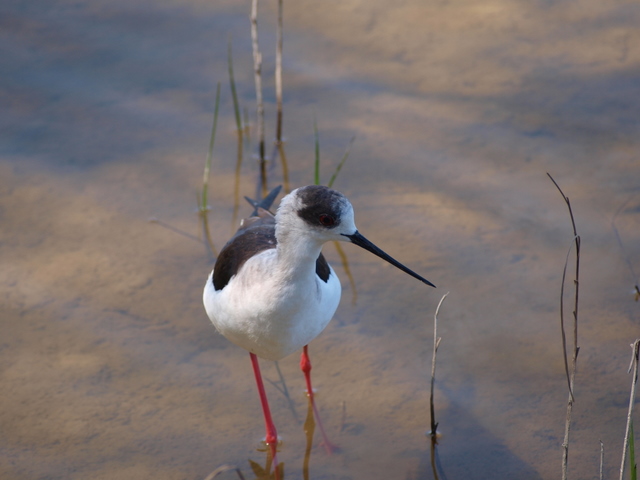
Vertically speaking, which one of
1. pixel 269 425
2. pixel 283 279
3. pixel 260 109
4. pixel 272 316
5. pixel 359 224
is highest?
pixel 260 109

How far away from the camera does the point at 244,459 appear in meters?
3.91

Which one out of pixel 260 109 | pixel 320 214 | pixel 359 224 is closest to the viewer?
pixel 320 214

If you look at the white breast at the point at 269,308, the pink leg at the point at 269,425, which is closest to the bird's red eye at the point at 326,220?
the white breast at the point at 269,308

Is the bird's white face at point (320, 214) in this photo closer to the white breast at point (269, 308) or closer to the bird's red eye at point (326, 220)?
the bird's red eye at point (326, 220)

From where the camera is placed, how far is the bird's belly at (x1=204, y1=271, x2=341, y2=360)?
3350 millimetres

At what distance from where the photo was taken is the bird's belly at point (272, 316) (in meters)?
3.35

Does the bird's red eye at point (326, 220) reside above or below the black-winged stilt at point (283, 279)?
above

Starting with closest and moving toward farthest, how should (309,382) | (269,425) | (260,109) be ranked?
1. (269,425)
2. (309,382)
3. (260,109)

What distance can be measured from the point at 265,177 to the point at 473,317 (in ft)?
6.25

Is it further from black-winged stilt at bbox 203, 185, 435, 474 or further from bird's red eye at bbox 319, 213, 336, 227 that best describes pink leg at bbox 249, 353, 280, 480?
bird's red eye at bbox 319, 213, 336, 227

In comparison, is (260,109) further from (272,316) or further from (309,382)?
(272,316)

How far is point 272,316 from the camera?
337 centimetres

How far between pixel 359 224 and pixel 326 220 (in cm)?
208

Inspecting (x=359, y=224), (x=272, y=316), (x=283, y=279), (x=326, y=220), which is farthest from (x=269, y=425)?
(x=359, y=224)
